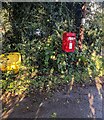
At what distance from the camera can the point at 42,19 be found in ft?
21.7

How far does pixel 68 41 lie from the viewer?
571 cm

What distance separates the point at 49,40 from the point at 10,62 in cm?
141

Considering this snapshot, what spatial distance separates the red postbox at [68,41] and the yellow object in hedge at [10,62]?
4.02 ft

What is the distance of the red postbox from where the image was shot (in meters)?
5.71

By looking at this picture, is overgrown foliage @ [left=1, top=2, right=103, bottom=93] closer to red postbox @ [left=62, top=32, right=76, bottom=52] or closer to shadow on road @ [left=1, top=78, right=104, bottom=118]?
red postbox @ [left=62, top=32, right=76, bottom=52]

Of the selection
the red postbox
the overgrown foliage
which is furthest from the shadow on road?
the red postbox

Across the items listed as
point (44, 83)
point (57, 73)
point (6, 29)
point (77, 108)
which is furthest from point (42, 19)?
point (77, 108)

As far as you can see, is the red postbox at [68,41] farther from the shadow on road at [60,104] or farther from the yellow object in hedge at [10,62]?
the yellow object in hedge at [10,62]

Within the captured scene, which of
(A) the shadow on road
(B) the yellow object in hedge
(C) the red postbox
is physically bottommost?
(A) the shadow on road

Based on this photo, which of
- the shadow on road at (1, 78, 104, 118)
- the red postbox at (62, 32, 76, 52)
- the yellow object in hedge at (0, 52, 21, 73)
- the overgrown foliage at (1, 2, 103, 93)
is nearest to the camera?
the shadow on road at (1, 78, 104, 118)

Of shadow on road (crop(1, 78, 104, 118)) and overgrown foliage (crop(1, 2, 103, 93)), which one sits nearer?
shadow on road (crop(1, 78, 104, 118))

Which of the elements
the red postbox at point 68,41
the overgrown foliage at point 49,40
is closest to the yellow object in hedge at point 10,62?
the overgrown foliage at point 49,40

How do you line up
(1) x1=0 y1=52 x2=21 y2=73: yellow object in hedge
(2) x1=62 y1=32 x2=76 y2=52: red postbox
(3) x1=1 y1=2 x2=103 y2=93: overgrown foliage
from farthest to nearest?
(3) x1=1 y1=2 x2=103 y2=93: overgrown foliage, (2) x1=62 y1=32 x2=76 y2=52: red postbox, (1) x1=0 y1=52 x2=21 y2=73: yellow object in hedge

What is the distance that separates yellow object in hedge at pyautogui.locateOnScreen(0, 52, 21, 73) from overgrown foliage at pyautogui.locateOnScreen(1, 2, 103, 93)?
0.52 ft
